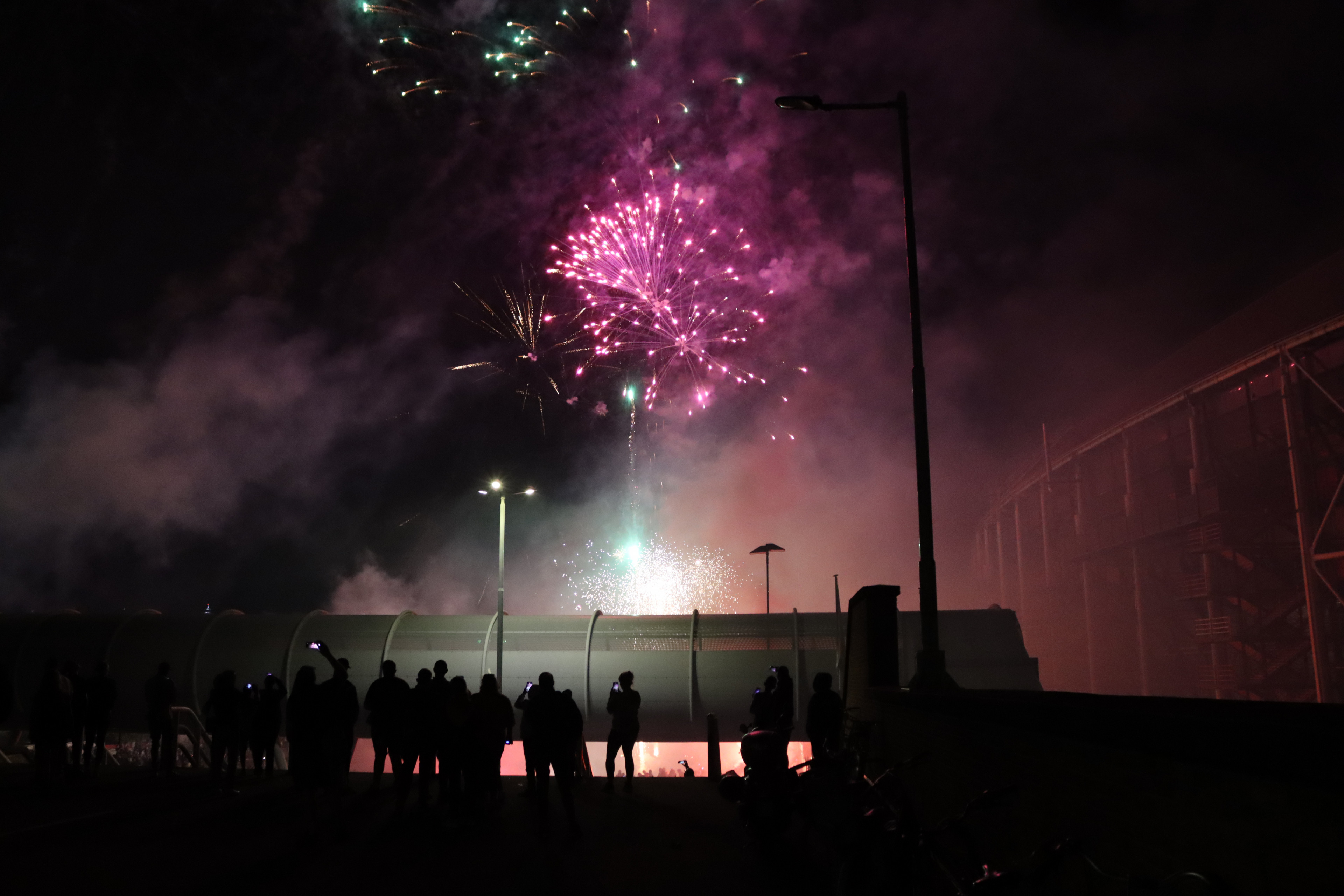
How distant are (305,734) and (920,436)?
26.1 ft

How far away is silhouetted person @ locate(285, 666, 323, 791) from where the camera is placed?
8.88m

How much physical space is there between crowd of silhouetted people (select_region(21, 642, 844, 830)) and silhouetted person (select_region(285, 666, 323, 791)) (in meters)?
0.01

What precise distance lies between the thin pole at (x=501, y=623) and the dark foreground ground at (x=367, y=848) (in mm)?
10078

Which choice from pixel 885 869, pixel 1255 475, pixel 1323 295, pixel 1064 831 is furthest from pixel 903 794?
pixel 1255 475

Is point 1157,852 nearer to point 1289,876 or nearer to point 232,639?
point 1289,876

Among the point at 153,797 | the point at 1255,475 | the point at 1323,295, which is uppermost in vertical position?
the point at 1323,295

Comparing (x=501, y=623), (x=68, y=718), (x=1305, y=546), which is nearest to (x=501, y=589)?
(x=501, y=623)

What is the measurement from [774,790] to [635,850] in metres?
1.69

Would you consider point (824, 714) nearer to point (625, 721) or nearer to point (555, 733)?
point (555, 733)

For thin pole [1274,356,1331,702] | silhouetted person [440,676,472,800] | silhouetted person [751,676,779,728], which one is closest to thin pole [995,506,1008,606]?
thin pole [1274,356,1331,702]

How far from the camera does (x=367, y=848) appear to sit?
866cm

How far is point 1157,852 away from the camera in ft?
11.0

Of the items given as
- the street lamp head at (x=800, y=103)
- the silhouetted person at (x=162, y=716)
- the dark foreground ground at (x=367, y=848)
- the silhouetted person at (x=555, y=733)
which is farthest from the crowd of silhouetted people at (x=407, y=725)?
the street lamp head at (x=800, y=103)

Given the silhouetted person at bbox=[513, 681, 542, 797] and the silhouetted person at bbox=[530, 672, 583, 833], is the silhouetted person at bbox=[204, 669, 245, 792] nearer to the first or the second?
the silhouetted person at bbox=[513, 681, 542, 797]
